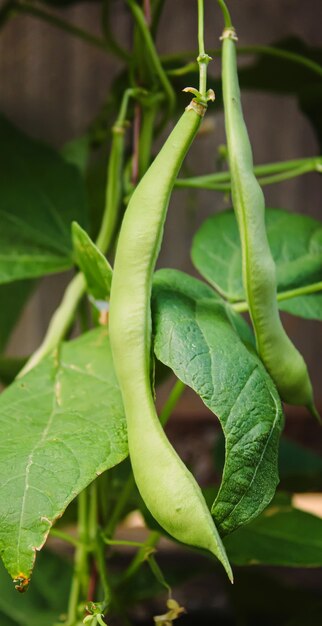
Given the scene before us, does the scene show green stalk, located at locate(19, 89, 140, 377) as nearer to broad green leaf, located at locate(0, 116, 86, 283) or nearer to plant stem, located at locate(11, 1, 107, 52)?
broad green leaf, located at locate(0, 116, 86, 283)

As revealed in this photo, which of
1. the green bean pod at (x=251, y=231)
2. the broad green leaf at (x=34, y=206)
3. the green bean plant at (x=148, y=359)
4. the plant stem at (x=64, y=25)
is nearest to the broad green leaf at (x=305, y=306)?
the green bean plant at (x=148, y=359)

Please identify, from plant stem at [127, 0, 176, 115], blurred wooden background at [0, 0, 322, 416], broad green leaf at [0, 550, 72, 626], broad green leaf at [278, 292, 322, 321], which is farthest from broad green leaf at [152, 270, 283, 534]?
blurred wooden background at [0, 0, 322, 416]

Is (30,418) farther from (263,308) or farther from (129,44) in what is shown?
(129,44)

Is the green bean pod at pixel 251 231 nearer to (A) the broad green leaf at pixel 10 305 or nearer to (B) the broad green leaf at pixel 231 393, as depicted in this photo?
(B) the broad green leaf at pixel 231 393

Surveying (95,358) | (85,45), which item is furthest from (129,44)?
(95,358)

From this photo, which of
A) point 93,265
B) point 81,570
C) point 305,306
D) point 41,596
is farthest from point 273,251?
point 41,596

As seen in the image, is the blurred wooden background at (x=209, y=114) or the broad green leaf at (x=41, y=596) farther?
the blurred wooden background at (x=209, y=114)

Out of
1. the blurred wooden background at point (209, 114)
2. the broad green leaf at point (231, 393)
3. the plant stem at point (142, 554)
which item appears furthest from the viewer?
the blurred wooden background at point (209, 114)
